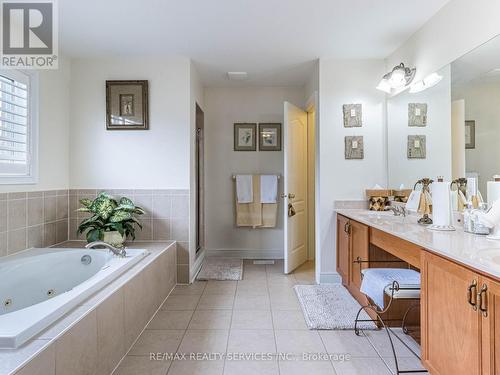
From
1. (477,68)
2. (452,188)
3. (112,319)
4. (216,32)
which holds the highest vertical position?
(216,32)

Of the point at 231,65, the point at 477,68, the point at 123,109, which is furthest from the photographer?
the point at 231,65

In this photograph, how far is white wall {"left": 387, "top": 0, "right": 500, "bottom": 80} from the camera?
5.98ft

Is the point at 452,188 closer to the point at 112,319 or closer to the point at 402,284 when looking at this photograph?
the point at 402,284

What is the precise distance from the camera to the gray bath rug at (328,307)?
2.22m

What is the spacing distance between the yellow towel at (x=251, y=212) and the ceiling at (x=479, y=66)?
2477 mm

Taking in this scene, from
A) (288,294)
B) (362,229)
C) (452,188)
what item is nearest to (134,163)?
(288,294)

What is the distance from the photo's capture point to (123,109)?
3.10 m

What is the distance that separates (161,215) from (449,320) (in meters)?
2.55

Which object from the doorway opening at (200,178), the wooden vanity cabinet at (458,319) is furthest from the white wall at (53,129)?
the wooden vanity cabinet at (458,319)

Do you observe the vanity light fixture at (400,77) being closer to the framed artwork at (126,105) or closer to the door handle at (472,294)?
the door handle at (472,294)

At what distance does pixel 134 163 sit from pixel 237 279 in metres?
1.62

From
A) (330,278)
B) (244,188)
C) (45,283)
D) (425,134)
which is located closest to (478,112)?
(425,134)

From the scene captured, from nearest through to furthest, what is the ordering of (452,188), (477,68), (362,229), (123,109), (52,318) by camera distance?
(52,318) → (477,68) → (452,188) → (362,229) → (123,109)

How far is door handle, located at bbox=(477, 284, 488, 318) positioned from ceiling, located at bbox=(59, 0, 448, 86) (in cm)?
198
